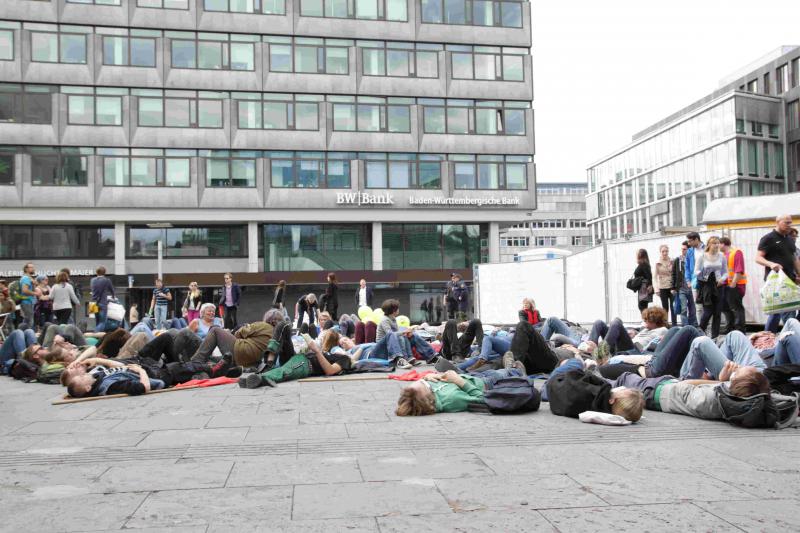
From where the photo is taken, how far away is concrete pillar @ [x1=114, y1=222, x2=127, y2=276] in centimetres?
3700

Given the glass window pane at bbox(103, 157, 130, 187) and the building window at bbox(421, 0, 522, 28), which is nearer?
the glass window pane at bbox(103, 157, 130, 187)

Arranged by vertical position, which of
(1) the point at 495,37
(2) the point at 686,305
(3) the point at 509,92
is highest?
(1) the point at 495,37

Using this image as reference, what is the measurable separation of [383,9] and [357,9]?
1.38 meters

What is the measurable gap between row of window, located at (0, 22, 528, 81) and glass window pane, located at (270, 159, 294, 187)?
15.2ft

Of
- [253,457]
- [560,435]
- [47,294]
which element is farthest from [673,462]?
[47,294]

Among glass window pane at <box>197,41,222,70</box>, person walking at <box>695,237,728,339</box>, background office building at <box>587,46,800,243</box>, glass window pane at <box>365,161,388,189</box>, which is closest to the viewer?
person walking at <box>695,237,728,339</box>

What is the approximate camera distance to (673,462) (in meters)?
5.59

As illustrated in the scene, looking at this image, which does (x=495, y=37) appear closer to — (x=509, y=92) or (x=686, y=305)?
(x=509, y=92)

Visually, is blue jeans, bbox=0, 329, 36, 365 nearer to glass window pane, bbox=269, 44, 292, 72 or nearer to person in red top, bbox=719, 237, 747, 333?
person in red top, bbox=719, 237, 747, 333

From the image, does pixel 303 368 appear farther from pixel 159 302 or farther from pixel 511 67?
pixel 511 67

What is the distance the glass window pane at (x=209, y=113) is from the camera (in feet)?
122

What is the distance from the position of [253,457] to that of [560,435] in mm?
2746

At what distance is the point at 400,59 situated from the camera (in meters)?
39.3

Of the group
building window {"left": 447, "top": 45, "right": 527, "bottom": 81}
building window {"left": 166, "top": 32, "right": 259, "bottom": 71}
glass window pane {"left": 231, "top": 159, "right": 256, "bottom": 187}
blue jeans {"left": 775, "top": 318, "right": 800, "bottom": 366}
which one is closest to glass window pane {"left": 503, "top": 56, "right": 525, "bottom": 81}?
building window {"left": 447, "top": 45, "right": 527, "bottom": 81}
